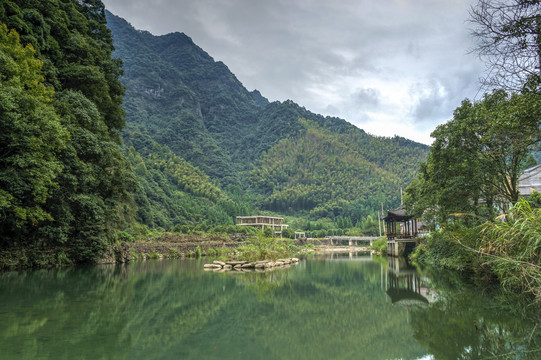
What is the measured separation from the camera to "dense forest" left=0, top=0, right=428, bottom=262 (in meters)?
13.3

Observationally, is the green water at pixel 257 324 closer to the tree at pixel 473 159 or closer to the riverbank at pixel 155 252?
the tree at pixel 473 159

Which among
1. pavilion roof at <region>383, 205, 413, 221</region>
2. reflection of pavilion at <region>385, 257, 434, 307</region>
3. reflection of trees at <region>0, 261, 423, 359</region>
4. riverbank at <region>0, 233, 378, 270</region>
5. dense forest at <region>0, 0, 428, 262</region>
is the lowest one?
reflection of pavilion at <region>385, 257, 434, 307</region>

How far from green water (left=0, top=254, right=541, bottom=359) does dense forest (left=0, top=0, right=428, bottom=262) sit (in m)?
5.87

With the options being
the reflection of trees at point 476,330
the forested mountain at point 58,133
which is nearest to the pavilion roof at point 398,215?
the forested mountain at point 58,133

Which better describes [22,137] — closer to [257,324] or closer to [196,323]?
[196,323]

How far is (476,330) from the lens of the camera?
5.67 m

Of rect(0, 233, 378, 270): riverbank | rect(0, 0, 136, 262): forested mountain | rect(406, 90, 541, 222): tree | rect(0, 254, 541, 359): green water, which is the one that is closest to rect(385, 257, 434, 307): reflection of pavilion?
rect(0, 254, 541, 359): green water

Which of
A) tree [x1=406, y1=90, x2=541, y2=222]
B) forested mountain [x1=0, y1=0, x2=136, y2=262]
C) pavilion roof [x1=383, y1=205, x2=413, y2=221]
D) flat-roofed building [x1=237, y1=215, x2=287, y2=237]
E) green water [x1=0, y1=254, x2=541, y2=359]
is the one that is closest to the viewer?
green water [x1=0, y1=254, x2=541, y2=359]

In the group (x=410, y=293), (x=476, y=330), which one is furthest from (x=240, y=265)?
(x=476, y=330)

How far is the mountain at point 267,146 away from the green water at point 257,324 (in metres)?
81.6

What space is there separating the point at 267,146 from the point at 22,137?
417 feet

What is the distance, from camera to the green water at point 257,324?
463 cm

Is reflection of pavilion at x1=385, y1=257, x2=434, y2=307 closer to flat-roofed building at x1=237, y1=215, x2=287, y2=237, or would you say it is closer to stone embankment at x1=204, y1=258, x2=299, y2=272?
stone embankment at x1=204, y1=258, x2=299, y2=272

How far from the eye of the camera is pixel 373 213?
281ft
